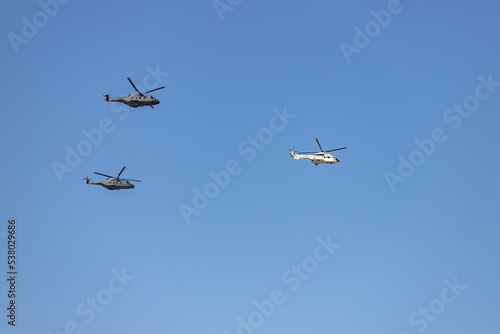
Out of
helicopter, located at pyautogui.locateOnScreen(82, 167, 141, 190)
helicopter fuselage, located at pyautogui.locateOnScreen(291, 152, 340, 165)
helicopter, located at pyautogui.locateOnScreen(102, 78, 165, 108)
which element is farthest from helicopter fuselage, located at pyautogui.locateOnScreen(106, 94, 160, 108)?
helicopter fuselage, located at pyautogui.locateOnScreen(291, 152, 340, 165)

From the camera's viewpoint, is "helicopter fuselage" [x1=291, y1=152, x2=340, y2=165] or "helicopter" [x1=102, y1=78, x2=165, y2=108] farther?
"helicopter fuselage" [x1=291, y1=152, x2=340, y2=165]

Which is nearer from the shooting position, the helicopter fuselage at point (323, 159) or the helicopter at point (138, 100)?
the helicopter at point (138, 100)

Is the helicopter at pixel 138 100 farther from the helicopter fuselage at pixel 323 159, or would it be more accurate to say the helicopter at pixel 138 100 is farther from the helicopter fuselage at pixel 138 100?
the helicopter fuselage at pixel 323 159

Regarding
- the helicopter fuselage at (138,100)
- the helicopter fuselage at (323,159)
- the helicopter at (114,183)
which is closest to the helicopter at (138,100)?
the helicopter fuselage at (138,100)

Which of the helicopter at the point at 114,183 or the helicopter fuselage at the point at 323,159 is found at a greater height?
the helicopter at the point at 114,183

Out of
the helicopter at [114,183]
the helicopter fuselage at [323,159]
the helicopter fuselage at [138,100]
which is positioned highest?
the helicopter fuselage at [138,100]

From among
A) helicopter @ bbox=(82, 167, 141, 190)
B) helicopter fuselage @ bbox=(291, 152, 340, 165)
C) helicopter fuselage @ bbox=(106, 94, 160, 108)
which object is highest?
helicopter fuselage @ bbox=(106, 94, 160, 108)

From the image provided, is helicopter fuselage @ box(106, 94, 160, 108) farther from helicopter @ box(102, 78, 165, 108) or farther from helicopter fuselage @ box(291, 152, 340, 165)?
helicopter fuselage @ box(291, 152, 340, 165)

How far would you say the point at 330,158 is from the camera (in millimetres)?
152000

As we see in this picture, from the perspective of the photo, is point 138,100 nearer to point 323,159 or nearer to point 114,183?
point 114,183

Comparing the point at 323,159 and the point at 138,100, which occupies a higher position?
the point at 138,100

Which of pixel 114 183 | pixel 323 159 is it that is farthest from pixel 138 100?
→ pixel 323 159

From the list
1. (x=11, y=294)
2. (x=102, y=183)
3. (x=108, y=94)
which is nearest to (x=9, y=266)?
(x=11, y=294)

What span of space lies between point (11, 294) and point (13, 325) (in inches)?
265
